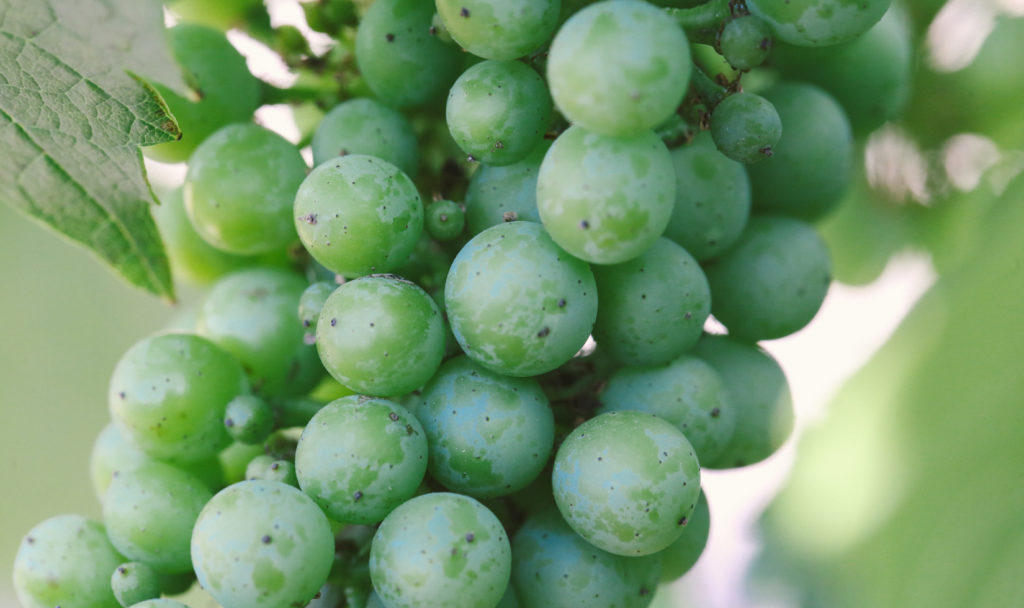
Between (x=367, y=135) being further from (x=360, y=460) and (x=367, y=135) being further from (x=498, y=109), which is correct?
(x=360, y=460)

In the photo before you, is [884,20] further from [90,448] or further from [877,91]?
[90,448]

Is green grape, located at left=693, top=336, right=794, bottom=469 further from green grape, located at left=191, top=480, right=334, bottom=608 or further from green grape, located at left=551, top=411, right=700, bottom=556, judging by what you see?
green grape, located at left=191, top=480, right=334, bottom=608

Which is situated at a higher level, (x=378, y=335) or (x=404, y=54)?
(x=404, y=54)

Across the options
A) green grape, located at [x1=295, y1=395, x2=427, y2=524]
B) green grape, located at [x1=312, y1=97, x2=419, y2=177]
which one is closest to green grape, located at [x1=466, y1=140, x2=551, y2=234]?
green grape, located at [x1=312, y1=97, x2=419, y2=177]

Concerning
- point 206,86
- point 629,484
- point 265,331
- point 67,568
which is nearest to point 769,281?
point 629,484

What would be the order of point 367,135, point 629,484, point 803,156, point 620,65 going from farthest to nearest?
point 803,156 < point 367,135 < point 629,484 < point 620,65

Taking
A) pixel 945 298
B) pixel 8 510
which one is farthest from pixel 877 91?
pixel 8 510

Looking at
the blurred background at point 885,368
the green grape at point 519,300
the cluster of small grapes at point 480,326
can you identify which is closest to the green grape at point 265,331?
the cluster of small grapes at point 480,326
